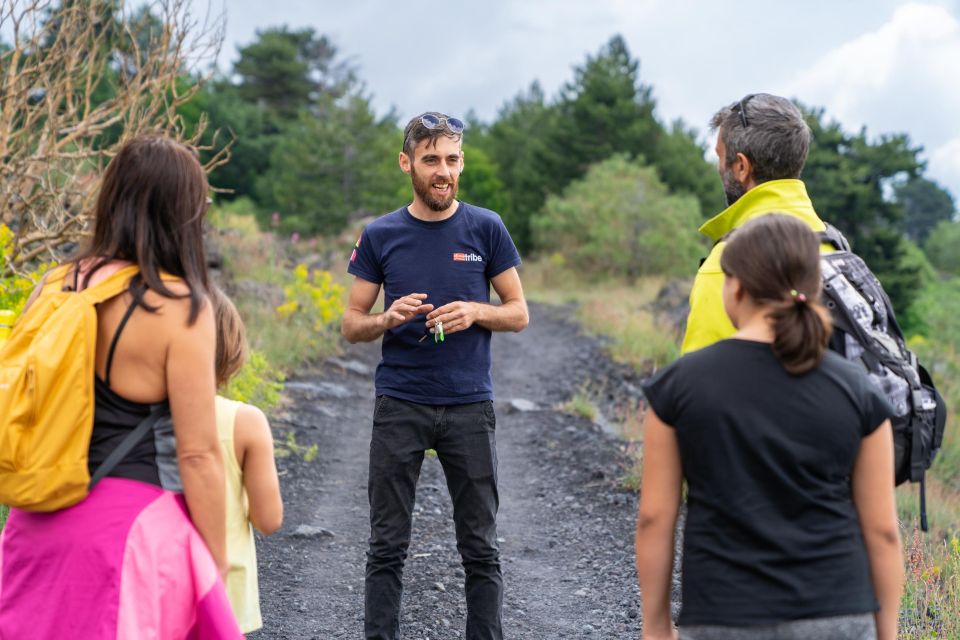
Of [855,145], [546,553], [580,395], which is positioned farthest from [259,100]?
[546,553]

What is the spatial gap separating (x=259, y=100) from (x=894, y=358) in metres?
55.1

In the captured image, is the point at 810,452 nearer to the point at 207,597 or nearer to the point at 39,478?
the point at 207,597

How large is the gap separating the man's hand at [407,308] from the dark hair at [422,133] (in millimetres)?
618

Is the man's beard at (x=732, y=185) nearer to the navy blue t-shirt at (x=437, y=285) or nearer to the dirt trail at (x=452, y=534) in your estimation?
the navy blue t-shirt at (x=437, y=285)

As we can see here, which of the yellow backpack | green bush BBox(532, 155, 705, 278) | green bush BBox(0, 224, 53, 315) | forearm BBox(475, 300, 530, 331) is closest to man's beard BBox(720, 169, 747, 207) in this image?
forearm BBox(475, 300, 530, 331)

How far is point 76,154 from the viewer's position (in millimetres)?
7918

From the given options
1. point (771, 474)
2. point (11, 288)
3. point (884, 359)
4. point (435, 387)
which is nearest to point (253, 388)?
point (11, 288)

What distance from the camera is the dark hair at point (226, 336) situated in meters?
2.57

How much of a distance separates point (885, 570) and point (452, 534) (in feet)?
14.4

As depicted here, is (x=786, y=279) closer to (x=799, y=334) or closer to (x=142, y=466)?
(x=799, y=334)

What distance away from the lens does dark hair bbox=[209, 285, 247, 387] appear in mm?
2570

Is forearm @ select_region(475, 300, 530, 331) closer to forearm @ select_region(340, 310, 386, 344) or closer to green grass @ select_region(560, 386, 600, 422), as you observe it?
forearm @ select_region(340, 310, 386, 344)

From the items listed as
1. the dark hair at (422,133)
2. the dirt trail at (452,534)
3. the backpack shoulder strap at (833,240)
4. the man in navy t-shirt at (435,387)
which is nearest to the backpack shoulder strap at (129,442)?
the man in navy t-shirt at (435,387)

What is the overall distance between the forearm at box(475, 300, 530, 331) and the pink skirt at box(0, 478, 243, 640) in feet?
5.75
